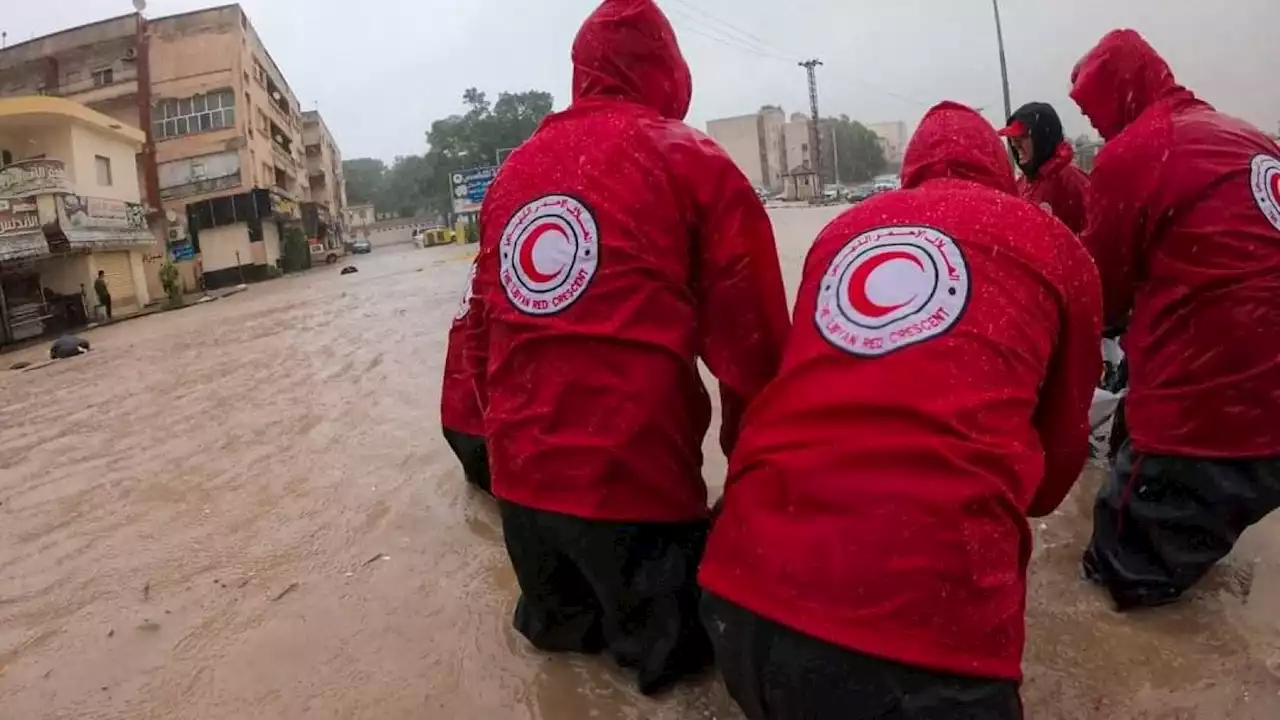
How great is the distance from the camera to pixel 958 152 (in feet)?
6.18

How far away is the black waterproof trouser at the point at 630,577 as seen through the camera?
6.40 feet

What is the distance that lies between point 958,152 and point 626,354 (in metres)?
0.85

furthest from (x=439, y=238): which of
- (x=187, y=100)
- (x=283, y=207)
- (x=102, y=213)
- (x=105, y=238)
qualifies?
(x=105, y=238)

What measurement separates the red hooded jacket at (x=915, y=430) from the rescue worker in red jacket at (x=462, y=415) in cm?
186

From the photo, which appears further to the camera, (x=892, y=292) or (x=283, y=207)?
(x=283, y=207)

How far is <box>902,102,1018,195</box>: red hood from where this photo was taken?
188 centimetres

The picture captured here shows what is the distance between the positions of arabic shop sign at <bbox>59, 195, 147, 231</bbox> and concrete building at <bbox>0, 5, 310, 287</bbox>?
7985 millimetres

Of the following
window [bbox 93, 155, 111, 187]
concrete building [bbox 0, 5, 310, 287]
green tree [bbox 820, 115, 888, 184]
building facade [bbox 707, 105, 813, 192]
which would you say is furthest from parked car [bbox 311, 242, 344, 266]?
green tree [bbox 820, 115, 888, 184]

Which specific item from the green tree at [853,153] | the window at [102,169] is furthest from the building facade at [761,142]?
the window at [102,169]

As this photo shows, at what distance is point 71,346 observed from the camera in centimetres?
1308

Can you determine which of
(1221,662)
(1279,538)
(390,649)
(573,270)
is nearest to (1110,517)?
(1221,662)

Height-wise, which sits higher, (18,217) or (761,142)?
(761,142)

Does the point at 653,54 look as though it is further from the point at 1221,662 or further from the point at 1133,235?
the point at 1221,662

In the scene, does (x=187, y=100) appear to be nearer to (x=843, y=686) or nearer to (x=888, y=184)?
(x=888, y=184)
